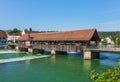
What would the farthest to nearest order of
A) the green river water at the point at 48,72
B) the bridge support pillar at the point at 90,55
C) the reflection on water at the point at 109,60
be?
the bridge support pillar at the point at 90,55 < the reflection on water at the point at 109,60 < the green river water at the point at 48,72

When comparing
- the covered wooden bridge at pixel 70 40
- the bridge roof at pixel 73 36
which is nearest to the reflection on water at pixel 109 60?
the covered wooden bridge at pixel 70 40

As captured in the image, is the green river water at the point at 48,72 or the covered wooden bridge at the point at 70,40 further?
the covered wooden bridge at the point at 70,40

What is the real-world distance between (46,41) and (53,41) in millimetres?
3680

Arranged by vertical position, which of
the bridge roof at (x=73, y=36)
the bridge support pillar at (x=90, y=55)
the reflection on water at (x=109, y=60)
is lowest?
the reflection on water at (x=109, y=60)

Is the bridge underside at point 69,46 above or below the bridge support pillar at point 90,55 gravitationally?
above

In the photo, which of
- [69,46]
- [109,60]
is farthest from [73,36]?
[109,60]

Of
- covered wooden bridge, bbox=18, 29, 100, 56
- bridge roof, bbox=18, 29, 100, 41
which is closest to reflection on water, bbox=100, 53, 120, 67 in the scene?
covered wooden bridge, bbox=18, 29, 100, 56

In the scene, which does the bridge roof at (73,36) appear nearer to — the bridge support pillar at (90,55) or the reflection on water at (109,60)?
the bridge support pillar at (90,55)

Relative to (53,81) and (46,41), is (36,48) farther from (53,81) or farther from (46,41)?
(53,81)

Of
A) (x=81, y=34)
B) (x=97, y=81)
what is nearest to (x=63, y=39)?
(x=81, y=34)

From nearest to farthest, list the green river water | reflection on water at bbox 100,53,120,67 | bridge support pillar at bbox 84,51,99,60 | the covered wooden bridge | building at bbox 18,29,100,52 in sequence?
the green river water
reflection on water at bbox 100,53,120,67
bridge support pillar at bbox 84,51,99,60
the covered wooden bridge
building at bbox 18,29,100,52

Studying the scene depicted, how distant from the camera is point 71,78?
73.0ft

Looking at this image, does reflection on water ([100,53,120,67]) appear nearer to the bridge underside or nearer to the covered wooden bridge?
the covered wooden bridge

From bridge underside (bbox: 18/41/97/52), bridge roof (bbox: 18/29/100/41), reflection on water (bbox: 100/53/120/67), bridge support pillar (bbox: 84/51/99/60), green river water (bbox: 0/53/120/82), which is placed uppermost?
bridge roof (bbox: 18/29/100/41)
